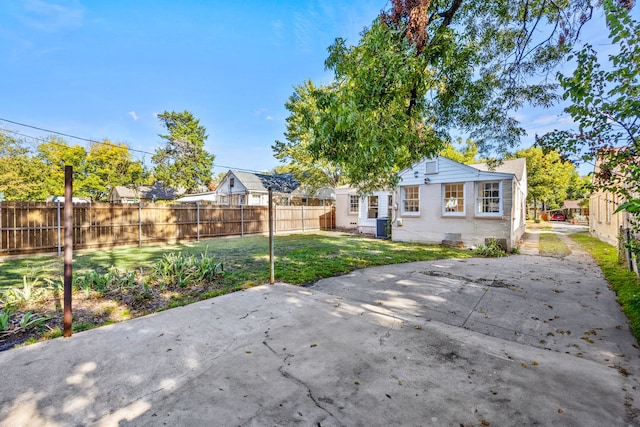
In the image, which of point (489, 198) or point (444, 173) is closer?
point (489, 198)

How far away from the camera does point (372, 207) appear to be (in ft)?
54.0

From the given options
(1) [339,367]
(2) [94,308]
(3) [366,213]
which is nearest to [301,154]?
(3) [366,213]

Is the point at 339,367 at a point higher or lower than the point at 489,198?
lower

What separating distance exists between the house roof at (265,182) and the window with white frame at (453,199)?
50.4ft

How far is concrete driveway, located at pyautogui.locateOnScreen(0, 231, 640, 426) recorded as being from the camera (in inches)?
75.5

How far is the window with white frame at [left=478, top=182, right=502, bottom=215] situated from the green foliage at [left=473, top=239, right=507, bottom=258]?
120 centimetres

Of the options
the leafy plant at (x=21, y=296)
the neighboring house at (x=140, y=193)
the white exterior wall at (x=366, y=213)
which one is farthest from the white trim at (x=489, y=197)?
the neighboring house at (x=140, y=193)

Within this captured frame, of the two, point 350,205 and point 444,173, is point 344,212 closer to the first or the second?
point 350,205

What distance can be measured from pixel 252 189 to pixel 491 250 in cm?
1889

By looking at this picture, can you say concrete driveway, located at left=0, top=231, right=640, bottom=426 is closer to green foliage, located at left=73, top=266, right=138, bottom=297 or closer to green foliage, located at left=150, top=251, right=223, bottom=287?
green foliage, located at left=150, top=251, right=223, bottom=287

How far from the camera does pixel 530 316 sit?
13.0ft

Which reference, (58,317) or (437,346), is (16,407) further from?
(437,346)

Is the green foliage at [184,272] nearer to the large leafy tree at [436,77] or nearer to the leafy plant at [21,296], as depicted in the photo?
the leafy plant at [21,296]

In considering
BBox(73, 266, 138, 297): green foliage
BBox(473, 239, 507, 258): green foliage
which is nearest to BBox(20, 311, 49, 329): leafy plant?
BBox(73, 266, 138, 297): green foliage
